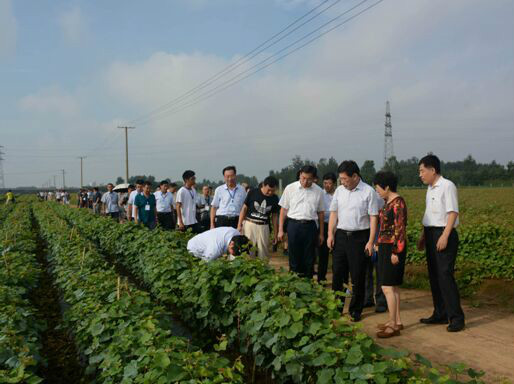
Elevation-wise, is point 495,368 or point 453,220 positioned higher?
point 453,220

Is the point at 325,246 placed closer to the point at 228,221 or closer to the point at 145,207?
the point at 228,221

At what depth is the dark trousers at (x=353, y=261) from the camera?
4.77 meters

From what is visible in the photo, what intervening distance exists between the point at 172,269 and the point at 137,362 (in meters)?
2.32

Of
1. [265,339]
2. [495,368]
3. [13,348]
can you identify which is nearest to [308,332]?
[265,339]

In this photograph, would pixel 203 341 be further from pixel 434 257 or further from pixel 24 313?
pixel 434 257

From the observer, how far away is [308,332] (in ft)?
8.96

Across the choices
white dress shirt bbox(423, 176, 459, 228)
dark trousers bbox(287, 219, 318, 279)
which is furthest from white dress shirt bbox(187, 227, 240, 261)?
white dress shirt bbox(423, 176, 459, 228)

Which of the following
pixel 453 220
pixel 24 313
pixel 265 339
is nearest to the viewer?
pixel 265 339

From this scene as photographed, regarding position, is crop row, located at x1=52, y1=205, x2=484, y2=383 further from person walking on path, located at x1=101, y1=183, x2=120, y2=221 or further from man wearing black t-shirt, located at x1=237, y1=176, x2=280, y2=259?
person walking on path, located at x1=101, y1=183, x2=120, y2=221

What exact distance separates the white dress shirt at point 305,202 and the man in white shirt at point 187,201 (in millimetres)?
2698

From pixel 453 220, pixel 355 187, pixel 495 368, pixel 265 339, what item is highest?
pixel 355 187

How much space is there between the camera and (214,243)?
4930mm

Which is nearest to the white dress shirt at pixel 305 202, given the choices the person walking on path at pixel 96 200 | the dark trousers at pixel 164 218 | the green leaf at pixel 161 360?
the green leaf at pixel 161 360

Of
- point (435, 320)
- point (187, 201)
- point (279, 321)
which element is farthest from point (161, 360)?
point (187, 201)
